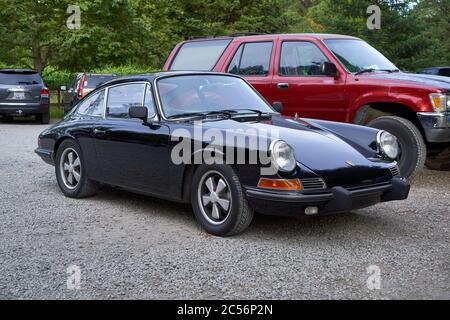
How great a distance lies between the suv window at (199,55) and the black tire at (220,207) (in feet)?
13.0

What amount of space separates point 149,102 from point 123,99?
55 centimetres

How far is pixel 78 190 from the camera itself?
6.58 m

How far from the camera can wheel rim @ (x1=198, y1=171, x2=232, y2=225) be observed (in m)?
4.90

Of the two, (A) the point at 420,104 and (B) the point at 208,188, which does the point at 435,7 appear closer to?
(A) the point at 420,104

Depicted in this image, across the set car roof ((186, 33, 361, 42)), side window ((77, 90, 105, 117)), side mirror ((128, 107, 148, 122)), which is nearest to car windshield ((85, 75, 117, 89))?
car roof ((186, 33, 361, 42))

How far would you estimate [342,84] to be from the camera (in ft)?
24.9

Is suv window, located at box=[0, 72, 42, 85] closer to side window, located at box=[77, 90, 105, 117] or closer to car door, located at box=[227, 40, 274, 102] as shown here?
car door, located at box=[227, 40, 274, 102]

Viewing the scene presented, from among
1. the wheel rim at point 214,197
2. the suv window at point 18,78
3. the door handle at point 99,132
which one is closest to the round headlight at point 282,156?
the wheel rim at point 214,197

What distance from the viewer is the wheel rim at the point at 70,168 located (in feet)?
21.8

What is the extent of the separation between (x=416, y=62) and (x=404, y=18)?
1.74 metres

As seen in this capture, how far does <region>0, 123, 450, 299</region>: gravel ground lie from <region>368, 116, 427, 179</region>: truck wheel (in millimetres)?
662

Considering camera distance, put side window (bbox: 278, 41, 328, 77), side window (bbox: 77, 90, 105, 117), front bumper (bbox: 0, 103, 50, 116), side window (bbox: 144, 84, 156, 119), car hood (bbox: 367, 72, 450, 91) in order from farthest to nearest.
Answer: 1. front bumper (bbox: 0, 103, 50, 116)
2. side window (bbox: 278, 41, 328, 77)
3. car hood (bbox: 367, 72, 450, 91)
4. side window (bbox: 77, 90, 105, 117)
5. side window (bbox: 144, 84, 156, 119)

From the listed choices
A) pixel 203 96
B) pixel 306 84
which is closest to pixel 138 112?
pixel 203 96
